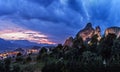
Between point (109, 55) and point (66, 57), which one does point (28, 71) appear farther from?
point (109, 55)

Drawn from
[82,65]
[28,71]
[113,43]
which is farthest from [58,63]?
[113,43]

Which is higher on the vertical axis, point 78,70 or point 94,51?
point 94,51

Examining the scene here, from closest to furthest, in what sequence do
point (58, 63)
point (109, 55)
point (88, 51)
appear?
point (58, 63)
point (109, 55)
point (88, 51)

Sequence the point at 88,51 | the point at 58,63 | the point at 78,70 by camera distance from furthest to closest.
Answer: the point at 88,51 < the point at 58,63 < the point at 78,70

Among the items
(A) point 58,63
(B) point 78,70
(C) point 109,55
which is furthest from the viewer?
(C) point 109,55

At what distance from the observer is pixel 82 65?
157 m

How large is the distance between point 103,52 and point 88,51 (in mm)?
12114

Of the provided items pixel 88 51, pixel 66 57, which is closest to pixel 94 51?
pixel 88 51

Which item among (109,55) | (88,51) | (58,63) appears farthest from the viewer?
(88,51)

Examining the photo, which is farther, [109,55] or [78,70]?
[109,55]

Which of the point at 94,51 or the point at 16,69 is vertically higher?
the point at 94,51

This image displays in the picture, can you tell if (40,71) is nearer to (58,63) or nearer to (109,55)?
(58,63)

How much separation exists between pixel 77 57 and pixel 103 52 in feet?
56.4

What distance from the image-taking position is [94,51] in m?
192
